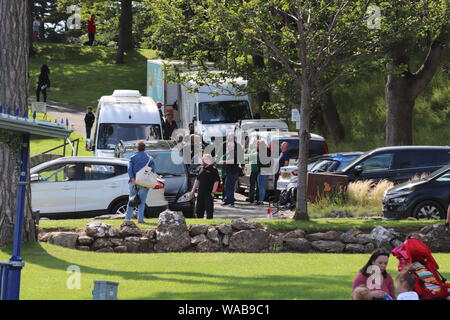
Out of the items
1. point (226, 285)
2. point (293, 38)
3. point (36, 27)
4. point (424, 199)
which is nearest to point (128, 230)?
point (226, 285)

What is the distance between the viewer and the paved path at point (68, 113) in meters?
41.8

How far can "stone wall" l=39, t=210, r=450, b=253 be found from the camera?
17875 millimetres

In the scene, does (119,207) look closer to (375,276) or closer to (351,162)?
(351,162)

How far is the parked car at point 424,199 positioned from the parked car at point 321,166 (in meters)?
4.08

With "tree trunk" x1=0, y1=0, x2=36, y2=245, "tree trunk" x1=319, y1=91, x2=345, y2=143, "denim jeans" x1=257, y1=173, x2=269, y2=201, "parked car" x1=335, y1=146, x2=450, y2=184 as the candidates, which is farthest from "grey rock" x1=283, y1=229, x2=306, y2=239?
"tree trunk" x1=319, y1=91, x2=345, y2=143

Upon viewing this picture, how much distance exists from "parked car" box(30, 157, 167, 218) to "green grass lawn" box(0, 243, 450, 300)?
13.5 ft

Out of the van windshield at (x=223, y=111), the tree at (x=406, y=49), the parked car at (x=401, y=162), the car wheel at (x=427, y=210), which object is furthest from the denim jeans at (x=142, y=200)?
the van windshield at (x=223, y=111)

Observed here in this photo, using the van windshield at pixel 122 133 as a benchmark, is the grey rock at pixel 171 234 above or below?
below

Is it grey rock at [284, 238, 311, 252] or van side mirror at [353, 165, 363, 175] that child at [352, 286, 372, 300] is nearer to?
grey rock at [284, 238, 311, 252]

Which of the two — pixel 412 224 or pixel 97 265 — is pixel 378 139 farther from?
pixel 97 265

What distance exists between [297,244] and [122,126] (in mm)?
12489

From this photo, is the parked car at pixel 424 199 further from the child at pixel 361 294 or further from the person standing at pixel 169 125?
the person standing at pixel 169 125
